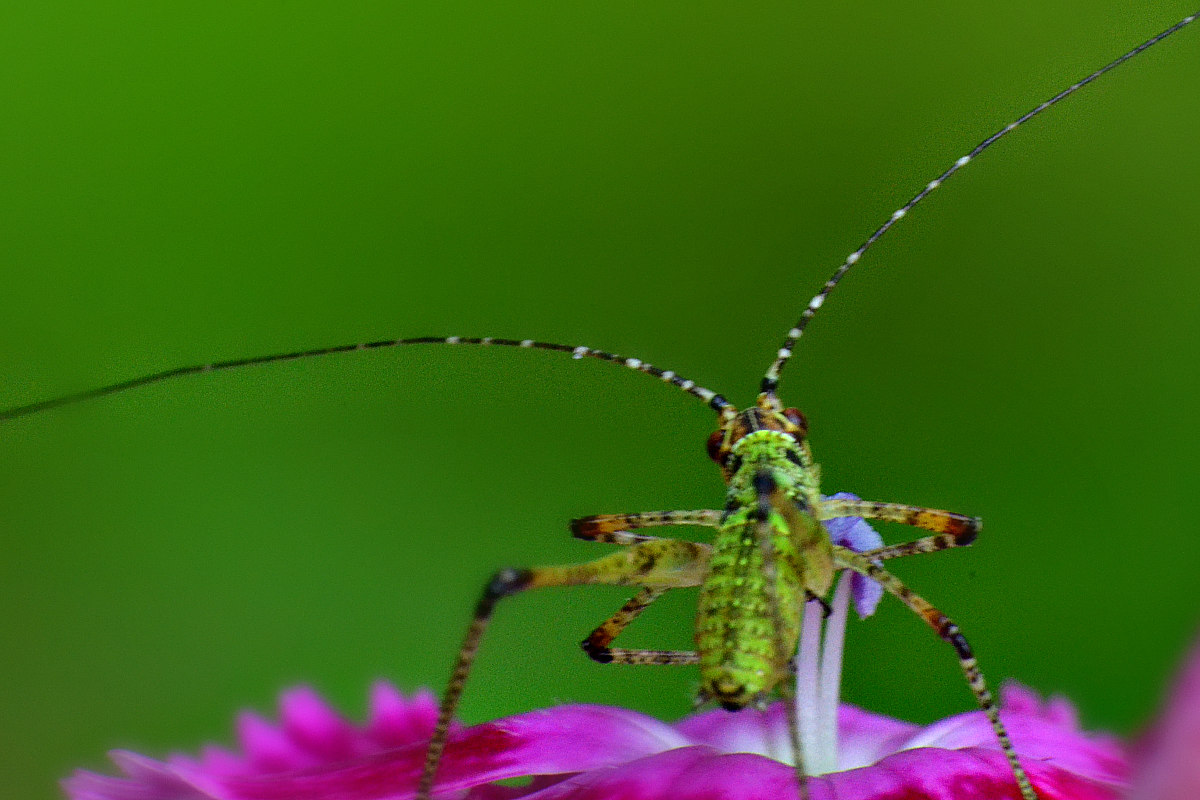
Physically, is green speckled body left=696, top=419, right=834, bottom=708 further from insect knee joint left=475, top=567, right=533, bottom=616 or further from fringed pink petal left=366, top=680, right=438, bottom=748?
fringed pink petal left=366, top=680, right=438, bottom=748

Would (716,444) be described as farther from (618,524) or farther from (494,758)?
(494,758)

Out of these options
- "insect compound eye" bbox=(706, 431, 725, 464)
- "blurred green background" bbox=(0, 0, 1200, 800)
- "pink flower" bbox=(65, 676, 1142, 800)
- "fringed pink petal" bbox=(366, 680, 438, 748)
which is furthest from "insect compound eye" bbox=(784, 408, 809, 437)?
"blurred green background" bbox=(0, 0, 1200, 800)

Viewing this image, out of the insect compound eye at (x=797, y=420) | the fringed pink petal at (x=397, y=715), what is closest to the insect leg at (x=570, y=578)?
the insect compound eye at (x=797, y=420)

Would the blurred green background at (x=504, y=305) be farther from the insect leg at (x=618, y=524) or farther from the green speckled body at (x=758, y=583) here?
the green speckled body at (x=758, y=583)

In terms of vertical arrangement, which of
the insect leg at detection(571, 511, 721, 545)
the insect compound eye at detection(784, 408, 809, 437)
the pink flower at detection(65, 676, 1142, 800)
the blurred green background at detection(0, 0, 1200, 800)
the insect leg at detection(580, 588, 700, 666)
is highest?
the blurred green background at detection(0, 0, 1200, 800)

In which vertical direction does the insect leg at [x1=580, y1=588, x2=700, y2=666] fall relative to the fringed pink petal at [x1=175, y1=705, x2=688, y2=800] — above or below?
above

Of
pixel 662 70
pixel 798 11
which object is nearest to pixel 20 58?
pixel 662 70

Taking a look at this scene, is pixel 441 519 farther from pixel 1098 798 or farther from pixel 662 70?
pixel 1098 798
